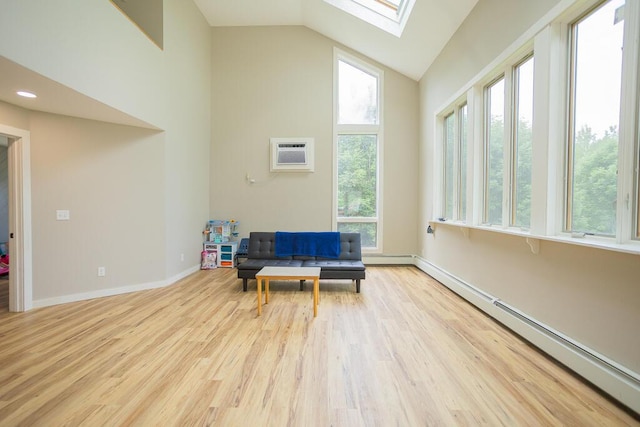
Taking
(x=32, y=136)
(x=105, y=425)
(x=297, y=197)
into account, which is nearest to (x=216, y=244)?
(x=297, y=197)

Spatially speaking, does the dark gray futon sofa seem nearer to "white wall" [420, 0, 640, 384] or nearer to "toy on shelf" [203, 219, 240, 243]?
"toy on shelf" [203, 219, 240, 243]

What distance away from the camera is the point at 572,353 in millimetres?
2006

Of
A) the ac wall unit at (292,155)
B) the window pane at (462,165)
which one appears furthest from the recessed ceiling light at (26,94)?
the window pane at (462,165)

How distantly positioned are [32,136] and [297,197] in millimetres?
3816

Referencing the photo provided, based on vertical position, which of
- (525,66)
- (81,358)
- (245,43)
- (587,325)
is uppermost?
(245,43)

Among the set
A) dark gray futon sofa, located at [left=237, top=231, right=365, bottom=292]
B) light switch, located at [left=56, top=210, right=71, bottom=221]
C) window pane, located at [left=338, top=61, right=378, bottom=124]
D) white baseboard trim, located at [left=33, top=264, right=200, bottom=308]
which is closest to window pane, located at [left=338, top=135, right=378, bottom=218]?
window pane, located at [left=338, top=61, right=378, bottom=124]

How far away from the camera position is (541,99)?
2.34m

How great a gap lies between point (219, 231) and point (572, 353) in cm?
520

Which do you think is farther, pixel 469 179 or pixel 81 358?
pixel 469 179

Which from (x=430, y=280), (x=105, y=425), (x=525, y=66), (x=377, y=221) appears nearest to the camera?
(x=105, y=425)

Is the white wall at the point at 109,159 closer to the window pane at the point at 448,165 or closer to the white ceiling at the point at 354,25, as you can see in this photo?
the white ceiling at the point at 354,25

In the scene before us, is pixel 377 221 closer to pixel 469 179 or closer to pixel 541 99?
pixel 469 179

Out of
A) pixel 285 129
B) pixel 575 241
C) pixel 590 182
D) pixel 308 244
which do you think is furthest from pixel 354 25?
pixel 575 241

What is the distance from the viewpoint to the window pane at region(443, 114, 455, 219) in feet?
14.7
